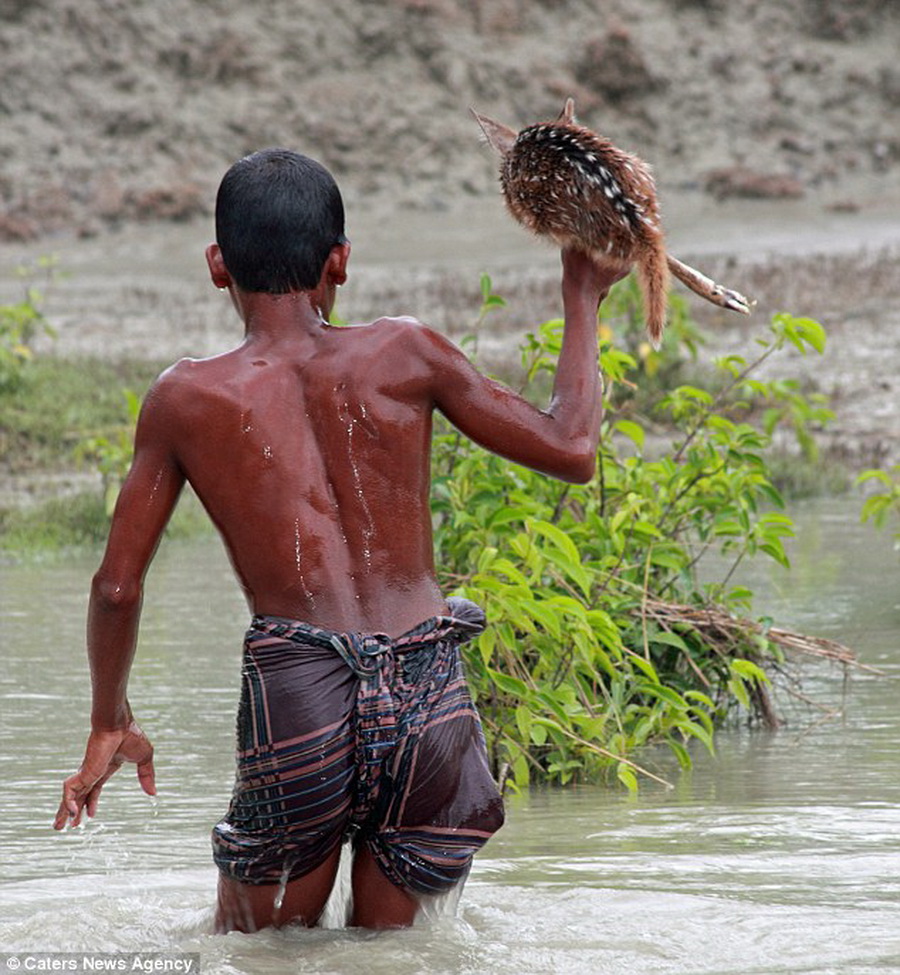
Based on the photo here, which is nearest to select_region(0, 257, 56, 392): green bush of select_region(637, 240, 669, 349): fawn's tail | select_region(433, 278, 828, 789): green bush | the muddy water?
the muddy water

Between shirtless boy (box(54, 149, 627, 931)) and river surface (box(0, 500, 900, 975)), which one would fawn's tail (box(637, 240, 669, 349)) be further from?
river surface (box(0, 500, 900, 975))

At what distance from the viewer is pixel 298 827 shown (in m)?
3.11

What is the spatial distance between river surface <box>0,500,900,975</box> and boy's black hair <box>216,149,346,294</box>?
3.54ft

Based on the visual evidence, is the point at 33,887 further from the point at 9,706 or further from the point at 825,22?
the point at 825,22

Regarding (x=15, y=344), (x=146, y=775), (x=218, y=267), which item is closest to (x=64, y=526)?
(x=15, y=344)

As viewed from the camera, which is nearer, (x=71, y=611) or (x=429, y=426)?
(x=429, y=426)

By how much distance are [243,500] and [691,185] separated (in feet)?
47.7

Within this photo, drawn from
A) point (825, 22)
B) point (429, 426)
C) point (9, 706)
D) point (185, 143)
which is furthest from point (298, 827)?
point (825, 22)

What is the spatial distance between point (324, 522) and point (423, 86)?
15.9 metres

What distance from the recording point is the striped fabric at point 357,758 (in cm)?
309

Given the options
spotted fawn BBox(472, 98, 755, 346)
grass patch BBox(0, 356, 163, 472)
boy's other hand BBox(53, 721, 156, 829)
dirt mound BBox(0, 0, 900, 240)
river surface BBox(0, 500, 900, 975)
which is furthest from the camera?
dirt mound BBox(0, 0, 900, 240)

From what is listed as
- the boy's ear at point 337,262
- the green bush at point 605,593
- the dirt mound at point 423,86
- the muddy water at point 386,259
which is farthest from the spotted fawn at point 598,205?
the dirt mound at point 423,86

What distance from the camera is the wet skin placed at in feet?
10.2

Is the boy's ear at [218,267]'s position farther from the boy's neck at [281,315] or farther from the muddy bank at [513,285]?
the muddy bank at [513,285]
